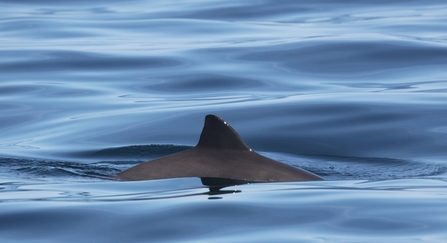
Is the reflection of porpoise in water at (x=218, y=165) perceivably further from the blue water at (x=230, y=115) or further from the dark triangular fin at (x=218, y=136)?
the blue water at (x=230, y=115)

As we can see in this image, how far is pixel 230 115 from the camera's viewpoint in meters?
15.2

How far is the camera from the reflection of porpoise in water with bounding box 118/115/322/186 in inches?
370

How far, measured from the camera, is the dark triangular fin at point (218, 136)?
9336 mm

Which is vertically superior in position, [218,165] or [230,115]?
[230,115]

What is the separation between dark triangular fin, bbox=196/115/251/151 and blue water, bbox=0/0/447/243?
0.50 meters

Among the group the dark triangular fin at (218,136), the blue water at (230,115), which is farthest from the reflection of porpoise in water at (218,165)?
the blue water at (230,115)

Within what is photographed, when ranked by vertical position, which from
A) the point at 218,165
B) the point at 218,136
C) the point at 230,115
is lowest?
the point at 218,165

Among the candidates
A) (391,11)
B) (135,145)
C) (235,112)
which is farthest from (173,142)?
(391,11)

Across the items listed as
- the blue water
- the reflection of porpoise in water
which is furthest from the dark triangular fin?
the blue water

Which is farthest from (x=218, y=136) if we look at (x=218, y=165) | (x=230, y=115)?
(x=230, y=115)

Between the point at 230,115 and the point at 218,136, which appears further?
the point at 230,115

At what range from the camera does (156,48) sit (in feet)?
76.7

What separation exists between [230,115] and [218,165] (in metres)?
5.69

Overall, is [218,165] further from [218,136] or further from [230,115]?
[230,115]
